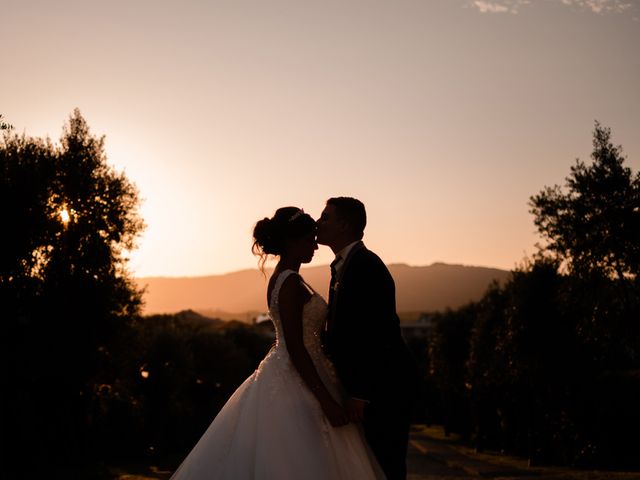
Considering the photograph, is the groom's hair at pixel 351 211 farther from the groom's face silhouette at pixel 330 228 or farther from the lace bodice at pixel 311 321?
the lace bodice at pixel 311 321

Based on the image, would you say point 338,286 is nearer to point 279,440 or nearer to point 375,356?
point 375,356

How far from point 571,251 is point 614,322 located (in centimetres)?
311

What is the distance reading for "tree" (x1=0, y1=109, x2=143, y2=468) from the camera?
82.8 feet

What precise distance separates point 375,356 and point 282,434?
1.11 m

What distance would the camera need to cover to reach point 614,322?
26344 mm

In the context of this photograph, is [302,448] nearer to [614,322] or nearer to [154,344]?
[614,322]

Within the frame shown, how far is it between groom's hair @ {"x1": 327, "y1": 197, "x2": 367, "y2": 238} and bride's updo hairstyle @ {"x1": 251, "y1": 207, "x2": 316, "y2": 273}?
0.29 m

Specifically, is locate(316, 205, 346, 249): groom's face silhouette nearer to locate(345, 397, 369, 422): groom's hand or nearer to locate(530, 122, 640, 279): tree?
locate(345, 397, 369, 422): groom's hand

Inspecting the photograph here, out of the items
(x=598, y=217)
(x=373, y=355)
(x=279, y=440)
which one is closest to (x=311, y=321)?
(x=373, y=355)

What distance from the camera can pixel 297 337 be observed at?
22.8ft

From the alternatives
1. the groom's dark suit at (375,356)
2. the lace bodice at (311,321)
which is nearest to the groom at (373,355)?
the groom's dark suit at (375,356)

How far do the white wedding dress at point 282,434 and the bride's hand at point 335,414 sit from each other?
9 cm

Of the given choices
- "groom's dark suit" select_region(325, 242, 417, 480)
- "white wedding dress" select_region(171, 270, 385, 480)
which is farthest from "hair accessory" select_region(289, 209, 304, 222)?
"groom's dark suit" select_region(325, 242, 417, 480)

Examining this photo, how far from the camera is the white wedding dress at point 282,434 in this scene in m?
6.45
